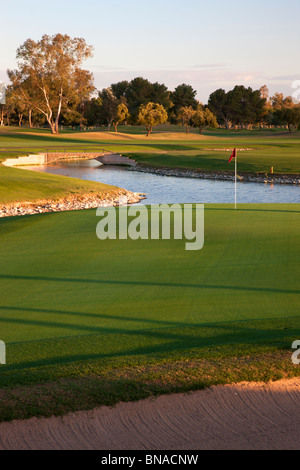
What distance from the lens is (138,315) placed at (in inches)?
355

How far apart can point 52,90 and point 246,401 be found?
100 m

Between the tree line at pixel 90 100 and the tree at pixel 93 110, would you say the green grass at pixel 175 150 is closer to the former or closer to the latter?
the tree line at pixel 90 100

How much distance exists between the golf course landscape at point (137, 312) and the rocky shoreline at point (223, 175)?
3343 centimetres

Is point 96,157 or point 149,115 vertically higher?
point 149,115

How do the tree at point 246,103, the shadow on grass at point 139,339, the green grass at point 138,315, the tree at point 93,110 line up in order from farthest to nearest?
the tree at point 246,103, the tree at point 93,110, the shadow on grass at point 139,339, the green grass at point 138,315

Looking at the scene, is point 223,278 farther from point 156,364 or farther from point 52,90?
point 52,90

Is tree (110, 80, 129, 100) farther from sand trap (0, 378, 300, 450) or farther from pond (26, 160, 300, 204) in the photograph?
sand trap (0, 378, 300, 450)

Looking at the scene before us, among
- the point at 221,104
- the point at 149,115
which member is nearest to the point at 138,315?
the point at 149,115

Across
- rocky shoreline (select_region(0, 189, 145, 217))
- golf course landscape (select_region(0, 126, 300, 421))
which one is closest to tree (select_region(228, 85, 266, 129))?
rocky shoreline (select_region(0, 189, 145, 217))

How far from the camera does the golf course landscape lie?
20.0 feet

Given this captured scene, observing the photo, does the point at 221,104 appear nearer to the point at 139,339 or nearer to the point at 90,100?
the point at 90,100

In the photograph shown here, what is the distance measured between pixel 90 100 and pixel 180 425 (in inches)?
4957

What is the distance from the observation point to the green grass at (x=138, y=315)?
19.9 ft

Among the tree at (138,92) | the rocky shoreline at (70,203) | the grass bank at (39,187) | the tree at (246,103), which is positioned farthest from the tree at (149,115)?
the rocky shoreline at (70,203)
